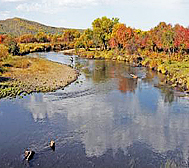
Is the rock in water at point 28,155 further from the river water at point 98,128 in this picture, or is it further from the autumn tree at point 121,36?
the autumn tree at point 121,36

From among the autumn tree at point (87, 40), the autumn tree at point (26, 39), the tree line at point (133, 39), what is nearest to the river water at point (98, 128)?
the tree line at point (133, 39)

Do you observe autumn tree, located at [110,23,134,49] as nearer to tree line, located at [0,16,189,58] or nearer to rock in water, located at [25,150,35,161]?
tree line, located at [0,16,189,58]

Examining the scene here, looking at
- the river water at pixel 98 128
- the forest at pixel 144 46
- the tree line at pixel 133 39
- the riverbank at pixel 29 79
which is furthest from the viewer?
the tree line at pixel 133 39

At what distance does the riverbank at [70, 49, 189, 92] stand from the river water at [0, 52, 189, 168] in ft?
13.0

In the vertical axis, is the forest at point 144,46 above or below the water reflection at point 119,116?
above

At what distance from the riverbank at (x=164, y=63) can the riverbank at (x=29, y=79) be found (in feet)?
63.1

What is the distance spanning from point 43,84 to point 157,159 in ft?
85.3

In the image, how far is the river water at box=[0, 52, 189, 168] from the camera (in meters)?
18.8

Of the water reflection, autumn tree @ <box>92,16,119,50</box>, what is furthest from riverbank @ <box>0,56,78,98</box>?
autumn tree @ <box>92,16,119,50</box>

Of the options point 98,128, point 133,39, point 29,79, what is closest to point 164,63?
point 133,39

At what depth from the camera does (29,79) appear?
42.9 m

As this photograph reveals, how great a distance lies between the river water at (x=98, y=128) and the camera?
18781mm

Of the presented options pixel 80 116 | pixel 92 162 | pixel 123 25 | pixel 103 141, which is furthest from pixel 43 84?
pixel 123 25

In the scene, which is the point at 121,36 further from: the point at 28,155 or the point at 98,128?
the point at 28,155
